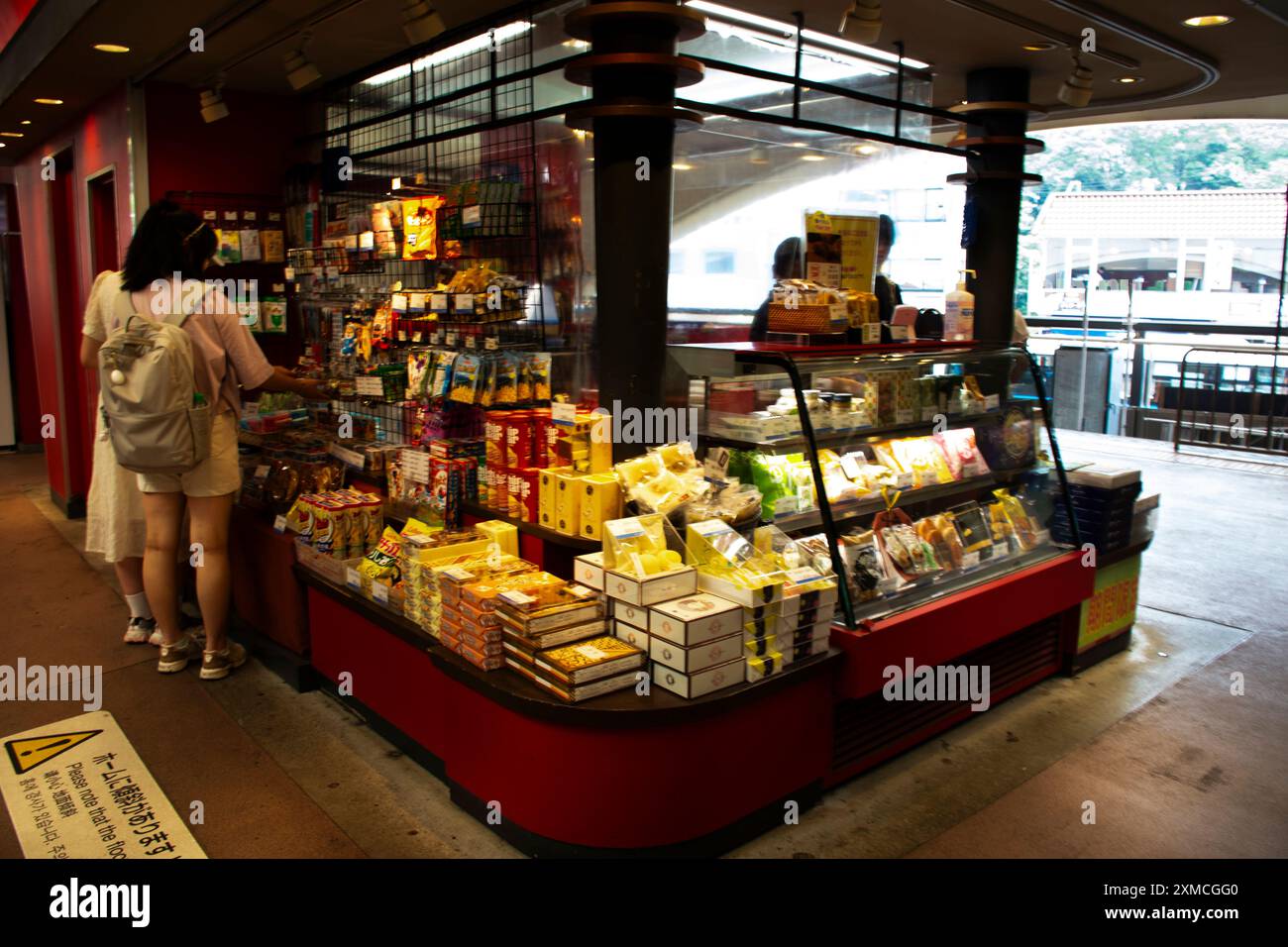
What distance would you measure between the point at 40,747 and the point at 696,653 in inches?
108

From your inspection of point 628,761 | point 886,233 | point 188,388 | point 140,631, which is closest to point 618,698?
point 628,761

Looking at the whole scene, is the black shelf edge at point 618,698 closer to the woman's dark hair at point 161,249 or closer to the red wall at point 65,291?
the woman's dark hair at point 161,249

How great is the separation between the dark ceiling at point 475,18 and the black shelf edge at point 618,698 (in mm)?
2925

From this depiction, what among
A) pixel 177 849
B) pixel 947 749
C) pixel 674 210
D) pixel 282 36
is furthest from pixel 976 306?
pixel 177 849

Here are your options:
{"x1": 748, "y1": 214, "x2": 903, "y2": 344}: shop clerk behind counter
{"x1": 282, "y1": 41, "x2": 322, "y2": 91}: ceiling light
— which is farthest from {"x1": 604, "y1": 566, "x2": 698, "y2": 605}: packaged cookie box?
{"x1": 282, "y1": 41, "x2": 322, "y2": 91}: ceiling light

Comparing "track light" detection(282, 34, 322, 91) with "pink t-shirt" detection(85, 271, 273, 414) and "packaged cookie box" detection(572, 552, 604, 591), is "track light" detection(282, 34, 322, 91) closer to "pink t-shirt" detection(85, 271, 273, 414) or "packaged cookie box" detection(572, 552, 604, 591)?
"pink t-shirt" detection(85, 271, 273, 414)

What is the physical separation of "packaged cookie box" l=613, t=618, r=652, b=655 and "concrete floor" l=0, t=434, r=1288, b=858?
74 centimetres

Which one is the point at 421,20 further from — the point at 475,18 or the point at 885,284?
the point at 885,284

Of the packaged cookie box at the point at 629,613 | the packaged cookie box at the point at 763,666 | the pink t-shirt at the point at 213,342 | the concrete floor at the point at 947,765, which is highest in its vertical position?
the pink t-shirt at the point at 213,342

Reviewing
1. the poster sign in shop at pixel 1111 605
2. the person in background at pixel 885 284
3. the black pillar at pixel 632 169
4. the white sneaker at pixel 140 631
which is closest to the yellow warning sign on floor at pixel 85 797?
the white sneaker at pixel 140 631

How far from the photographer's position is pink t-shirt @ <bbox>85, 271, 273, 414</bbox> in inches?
163

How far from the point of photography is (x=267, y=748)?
367cm

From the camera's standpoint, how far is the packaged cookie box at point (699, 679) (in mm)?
2754

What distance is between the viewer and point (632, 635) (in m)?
2.95
